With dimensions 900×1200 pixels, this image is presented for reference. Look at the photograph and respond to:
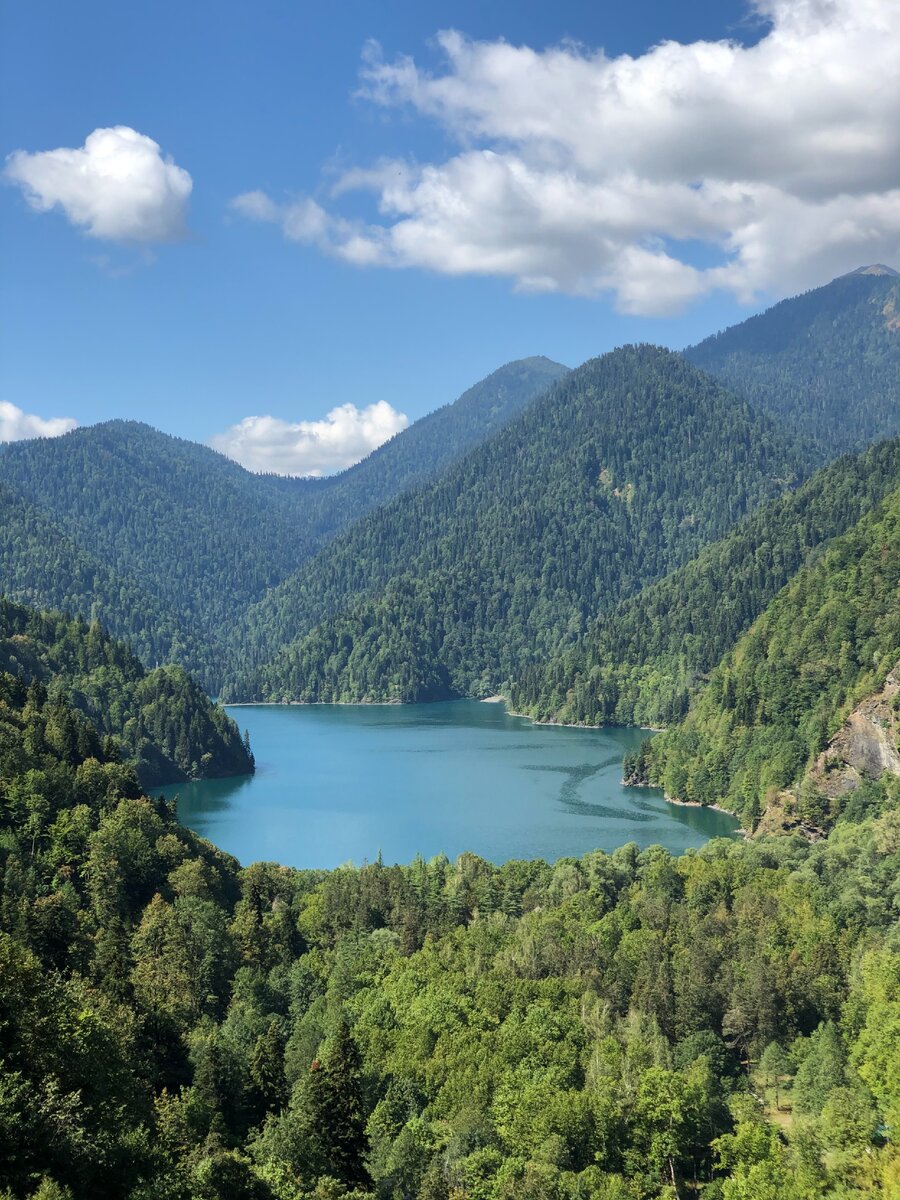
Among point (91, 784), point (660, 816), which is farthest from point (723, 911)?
point (660, 816)

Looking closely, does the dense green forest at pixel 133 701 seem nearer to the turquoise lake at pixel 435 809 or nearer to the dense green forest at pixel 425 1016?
the turquoise lake at pixel 435 809

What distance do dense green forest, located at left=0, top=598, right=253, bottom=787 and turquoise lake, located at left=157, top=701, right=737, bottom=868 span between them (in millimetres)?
6008

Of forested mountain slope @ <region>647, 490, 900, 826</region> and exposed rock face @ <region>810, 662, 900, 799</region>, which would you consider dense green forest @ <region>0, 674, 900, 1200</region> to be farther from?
forested mountain slope @ <region>647, 490, 900, 826</region>

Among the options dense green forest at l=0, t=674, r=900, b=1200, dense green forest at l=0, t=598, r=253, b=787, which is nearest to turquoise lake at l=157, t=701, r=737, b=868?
dense green forest at l=0, t=598, r=253, b=787

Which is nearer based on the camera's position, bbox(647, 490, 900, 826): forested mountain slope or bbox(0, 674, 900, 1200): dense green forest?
bbox(0, 674, 900, 1200): dense green forest

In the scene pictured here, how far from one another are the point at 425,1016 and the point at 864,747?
275ft

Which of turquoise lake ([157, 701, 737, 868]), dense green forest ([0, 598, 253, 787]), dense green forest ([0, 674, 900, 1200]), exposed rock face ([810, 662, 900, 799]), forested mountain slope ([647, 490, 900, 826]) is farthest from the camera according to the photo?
dense green forest ([0, 598, 253, 787])

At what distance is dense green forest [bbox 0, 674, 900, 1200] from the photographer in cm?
3694

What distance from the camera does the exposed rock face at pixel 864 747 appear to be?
121 m

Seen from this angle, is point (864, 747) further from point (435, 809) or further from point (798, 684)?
point (435, 809)

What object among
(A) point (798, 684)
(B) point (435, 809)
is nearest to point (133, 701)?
(B) point (435, 809)

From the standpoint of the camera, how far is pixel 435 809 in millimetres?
134375

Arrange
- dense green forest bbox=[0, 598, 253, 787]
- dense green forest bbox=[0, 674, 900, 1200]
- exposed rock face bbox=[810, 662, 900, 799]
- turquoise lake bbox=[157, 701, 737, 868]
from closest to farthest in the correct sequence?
dense green forest bbox=[0, 674, 900, 1200]
turquoise lake bbox=[157, 701, 737, 868]
exposed rock face bbox=[810, 662, 900, 799]
dense green forest bbox=[0, 598, 253, 787]

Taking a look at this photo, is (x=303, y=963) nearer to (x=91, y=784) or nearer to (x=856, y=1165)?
(x=91, y=784)
